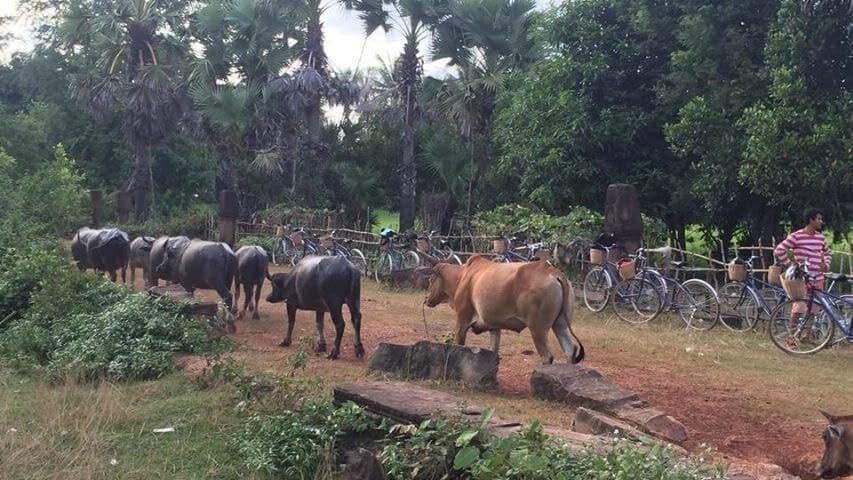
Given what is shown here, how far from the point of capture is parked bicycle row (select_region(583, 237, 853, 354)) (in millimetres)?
10383

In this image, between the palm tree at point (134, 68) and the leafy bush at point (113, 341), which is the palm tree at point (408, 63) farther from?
the leafy bush at point (113, 341)

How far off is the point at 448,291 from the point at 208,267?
13.5 ft

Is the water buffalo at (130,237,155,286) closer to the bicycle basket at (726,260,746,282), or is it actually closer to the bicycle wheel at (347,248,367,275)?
the bicycle wheel at (347,248,367,275)

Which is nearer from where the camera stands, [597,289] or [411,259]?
[597,289]

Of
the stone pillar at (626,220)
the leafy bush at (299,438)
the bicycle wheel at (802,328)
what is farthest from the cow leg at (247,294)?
the bicycle wheel at (802,328)

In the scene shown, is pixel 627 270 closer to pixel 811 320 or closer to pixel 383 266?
pixel 811 320

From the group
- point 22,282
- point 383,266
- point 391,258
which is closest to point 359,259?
point 383,266

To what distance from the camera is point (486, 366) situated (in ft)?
24.9

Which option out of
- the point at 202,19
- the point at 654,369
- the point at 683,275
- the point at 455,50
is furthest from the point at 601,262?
the point at 202,19

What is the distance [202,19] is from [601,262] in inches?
686

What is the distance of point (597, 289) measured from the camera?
14.3 meters

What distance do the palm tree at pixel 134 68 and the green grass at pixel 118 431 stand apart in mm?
19737

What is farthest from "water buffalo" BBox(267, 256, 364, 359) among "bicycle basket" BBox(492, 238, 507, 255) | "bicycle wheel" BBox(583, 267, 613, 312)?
"bicycle basket" BBox(492, 238, 507, 255)

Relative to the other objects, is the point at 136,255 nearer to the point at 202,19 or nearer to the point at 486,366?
the point at 486,366
